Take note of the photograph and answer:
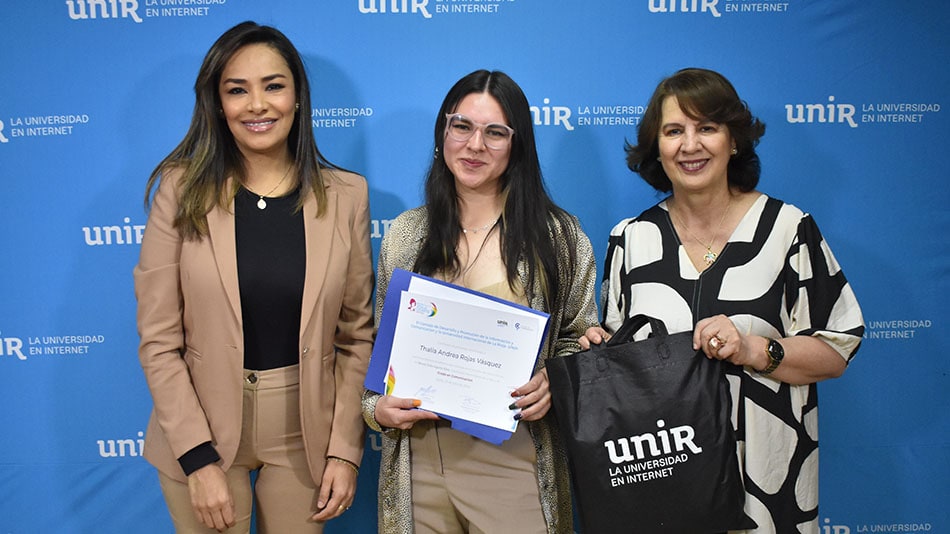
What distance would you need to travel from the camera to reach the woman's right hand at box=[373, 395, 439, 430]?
175cm

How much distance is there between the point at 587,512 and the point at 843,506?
4.99 ft

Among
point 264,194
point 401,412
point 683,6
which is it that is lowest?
point 401,412

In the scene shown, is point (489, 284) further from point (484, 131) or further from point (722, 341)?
point (722, 341)

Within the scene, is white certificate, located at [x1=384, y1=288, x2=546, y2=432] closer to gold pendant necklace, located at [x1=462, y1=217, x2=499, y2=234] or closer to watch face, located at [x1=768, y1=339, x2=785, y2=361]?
gold pendant necklace, located at [x1=462, y1=217, x2=499, y2=234]

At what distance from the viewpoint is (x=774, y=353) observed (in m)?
1.71

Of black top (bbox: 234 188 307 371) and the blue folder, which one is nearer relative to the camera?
the blue folder

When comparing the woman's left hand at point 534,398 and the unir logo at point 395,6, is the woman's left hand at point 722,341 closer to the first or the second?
the woman's left hand at point 534,398

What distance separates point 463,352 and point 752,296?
739 millimetres

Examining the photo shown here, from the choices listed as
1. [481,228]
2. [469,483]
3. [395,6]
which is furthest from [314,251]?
[395,6]

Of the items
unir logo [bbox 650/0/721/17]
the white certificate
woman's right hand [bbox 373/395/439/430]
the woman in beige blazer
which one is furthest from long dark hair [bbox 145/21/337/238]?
unir logo [bbox 650/0/721/17]

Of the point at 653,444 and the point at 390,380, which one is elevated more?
the point at 390,380

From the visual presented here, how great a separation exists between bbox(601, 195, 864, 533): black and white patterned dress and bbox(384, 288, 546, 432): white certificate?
0.40 metres

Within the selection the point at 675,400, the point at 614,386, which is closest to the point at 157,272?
the point at 614,386

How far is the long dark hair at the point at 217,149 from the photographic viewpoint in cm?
182
